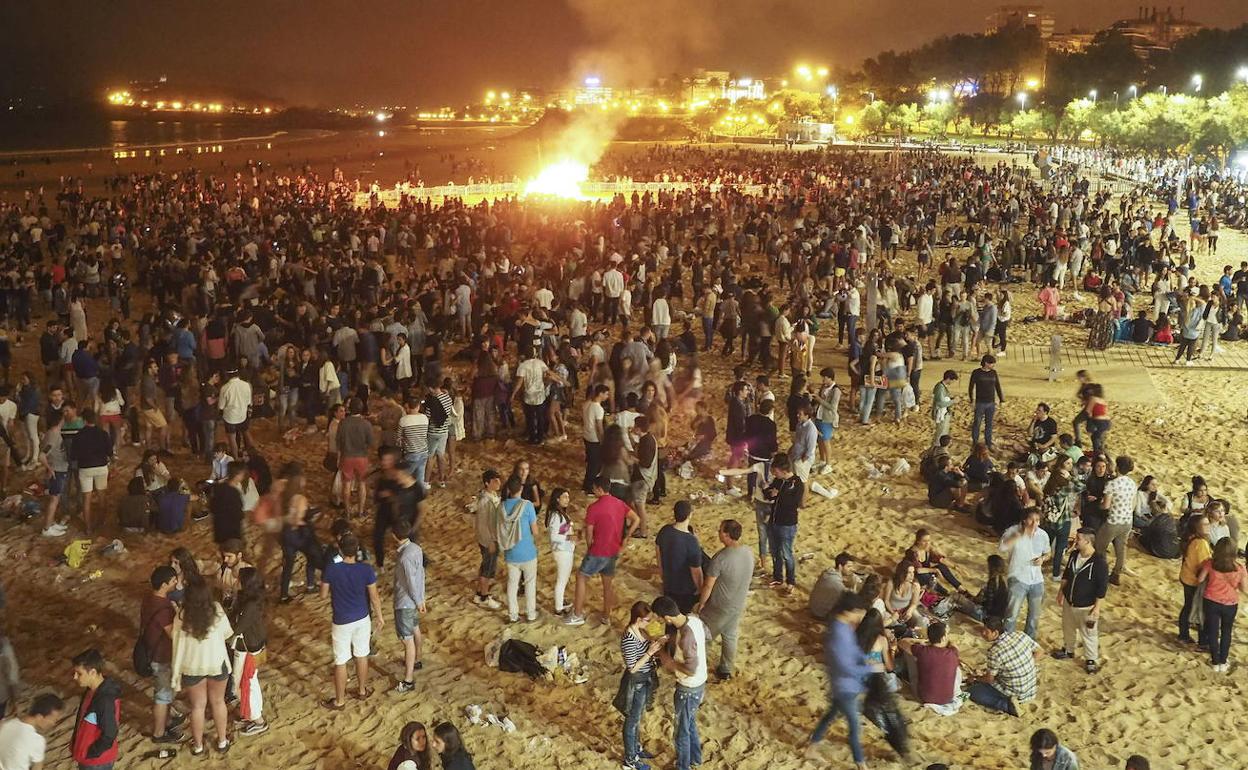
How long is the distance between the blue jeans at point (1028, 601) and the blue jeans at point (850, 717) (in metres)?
2.19

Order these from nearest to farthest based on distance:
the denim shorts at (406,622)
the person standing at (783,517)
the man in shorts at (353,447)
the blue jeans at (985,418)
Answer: the denim shorts at (406,622), the person standing at (783,517), the man in shorts at (353,447), the blue jeans at (985,418)

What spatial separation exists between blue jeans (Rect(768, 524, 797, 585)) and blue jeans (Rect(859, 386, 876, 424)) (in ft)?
16.0

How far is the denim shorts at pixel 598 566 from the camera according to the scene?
7.96m

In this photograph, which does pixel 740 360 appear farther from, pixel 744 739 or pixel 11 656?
pixel 11 656

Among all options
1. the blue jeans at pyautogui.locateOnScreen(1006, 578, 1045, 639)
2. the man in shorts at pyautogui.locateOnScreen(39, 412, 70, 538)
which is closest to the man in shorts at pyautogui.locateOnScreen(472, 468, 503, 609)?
the blue jeans at pyautogui.locateOnScreen(1006, 578, 1045, 639)

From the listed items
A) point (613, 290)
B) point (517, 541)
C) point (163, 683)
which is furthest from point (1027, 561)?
point (613, 290)

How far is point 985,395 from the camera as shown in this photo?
12391 millimetres

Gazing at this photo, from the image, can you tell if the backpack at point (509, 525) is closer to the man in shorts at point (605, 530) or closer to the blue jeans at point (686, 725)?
the man in shorts at point (605, 530)

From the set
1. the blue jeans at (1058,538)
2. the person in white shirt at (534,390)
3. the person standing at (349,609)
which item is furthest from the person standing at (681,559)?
the person in white shirt at (534,390)

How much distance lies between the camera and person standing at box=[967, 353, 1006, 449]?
1233cm

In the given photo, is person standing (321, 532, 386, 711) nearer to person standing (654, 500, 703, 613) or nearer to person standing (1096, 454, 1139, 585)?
person standing (654, 500, 703, 613)

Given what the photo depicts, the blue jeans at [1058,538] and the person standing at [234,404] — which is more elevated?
the person standing at [234,404]

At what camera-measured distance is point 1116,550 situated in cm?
913

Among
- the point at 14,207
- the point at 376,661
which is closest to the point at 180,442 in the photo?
the point at 376,661
